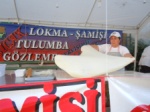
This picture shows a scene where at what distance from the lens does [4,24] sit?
364cm

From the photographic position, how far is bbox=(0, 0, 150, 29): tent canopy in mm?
3316

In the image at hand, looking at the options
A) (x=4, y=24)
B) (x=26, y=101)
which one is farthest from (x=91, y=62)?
(x=4, y=24)

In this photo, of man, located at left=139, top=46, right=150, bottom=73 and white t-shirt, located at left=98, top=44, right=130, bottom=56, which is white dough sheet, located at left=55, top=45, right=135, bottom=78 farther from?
man, located at left=139, top=46, right=150, bottom=73

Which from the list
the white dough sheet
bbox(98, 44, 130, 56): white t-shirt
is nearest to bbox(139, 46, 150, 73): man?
bbox(98, 44, 130, 56): white t-shirt

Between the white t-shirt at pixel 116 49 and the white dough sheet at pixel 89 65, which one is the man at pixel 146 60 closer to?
the white t-shirt at pixel 116 49

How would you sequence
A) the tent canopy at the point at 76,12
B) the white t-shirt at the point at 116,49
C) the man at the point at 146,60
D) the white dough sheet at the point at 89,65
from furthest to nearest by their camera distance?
the man at the point at 146,60
the tent canopy at the point at 76,12
the white t-shirt at the point at 116,49
the white dough sheet at the point at 89,65

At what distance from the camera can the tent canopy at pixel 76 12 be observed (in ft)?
10.9

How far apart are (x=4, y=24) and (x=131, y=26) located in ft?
9.32

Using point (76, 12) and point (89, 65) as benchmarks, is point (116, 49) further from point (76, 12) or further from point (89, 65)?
point (76, 12)

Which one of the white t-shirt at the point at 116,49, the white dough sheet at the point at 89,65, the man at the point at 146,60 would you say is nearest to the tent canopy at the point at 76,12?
the man at the point at 146,60

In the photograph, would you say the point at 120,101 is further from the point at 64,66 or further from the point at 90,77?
the point at 64,66

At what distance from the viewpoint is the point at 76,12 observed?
3.62 meters

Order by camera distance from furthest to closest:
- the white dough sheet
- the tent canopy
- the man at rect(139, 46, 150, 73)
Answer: the man at rect(139, 46, 150, 73)
the tent canopy
the white dough sheet

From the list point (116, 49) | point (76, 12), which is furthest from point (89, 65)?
point (76, 12)
